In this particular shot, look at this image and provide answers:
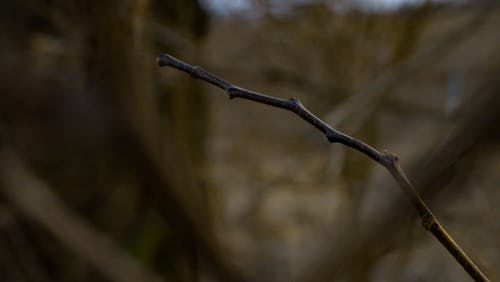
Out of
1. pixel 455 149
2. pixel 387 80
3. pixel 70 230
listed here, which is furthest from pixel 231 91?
pixel 387 80

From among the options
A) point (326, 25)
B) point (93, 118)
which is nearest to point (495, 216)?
point (326, 25)

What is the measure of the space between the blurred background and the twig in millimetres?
443

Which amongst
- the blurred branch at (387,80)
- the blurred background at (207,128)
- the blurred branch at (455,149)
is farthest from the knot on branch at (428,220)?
the blurred branch at (387,80)

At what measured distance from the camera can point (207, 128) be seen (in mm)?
2234

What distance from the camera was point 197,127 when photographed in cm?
220

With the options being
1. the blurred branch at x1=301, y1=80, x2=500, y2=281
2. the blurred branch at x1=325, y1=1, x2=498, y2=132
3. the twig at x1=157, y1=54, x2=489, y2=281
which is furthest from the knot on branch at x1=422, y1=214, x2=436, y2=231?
the blurred branch at x1=325, y1=1, x2=498, y2=132

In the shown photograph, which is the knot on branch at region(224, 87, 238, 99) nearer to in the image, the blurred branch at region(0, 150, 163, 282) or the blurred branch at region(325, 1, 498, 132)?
the blurred branch at region(0, 150, 163, 282)

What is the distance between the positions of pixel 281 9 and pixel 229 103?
798 mm

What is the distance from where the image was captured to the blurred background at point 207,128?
1156mm

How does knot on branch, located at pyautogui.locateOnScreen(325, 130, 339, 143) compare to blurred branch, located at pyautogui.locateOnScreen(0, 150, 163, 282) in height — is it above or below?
below

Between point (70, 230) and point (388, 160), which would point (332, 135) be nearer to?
point (388, 160)

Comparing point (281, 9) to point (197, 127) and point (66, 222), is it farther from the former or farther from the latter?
point (66, 222)

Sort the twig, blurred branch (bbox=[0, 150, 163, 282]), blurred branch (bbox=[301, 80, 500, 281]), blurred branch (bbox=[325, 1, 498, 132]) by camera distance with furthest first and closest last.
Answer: blurred branch (bbox=[325, 1, 498, 132]), blurred branch (bbox=[0, 150, 163, 282]), blurred branch (bbox=[301, 80, 500, 281]), the twig

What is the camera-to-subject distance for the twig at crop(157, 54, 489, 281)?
486 mm
